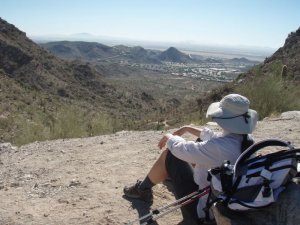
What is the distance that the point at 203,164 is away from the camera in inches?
157

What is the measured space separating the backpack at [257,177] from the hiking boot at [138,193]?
6.30ft

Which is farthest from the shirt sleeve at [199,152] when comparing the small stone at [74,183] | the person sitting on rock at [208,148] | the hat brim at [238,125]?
the small stone at [74,183]

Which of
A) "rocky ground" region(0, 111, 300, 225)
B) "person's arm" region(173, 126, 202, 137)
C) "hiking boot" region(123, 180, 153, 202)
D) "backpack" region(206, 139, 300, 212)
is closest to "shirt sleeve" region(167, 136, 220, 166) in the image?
"backpack" region(206, 139, 300, 212)

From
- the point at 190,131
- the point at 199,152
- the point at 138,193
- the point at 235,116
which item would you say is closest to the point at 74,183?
the point at 138,193

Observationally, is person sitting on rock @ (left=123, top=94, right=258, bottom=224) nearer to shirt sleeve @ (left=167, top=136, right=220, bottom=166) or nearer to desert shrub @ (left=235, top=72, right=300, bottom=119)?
shirt sleeve @ (left=167, top=136, right=220, bottom=166)

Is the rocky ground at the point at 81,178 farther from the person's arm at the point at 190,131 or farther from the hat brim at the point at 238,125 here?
the hat brim at the point at 238,125

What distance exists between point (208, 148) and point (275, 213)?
2.71ft

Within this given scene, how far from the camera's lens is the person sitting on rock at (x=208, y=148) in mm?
3801

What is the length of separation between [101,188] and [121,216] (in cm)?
91

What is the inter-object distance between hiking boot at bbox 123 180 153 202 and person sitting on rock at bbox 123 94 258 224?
2.07 feet

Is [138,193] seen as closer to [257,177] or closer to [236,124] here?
[236,124]

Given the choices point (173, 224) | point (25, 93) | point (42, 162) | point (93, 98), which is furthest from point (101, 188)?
point (93, 98)

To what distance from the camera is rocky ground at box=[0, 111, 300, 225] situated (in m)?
5.03

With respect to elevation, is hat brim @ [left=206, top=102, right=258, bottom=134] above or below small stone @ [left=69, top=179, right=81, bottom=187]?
above
